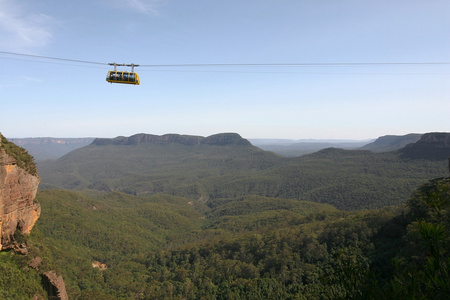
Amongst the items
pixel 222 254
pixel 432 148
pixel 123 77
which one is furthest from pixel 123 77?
pixel 432 148

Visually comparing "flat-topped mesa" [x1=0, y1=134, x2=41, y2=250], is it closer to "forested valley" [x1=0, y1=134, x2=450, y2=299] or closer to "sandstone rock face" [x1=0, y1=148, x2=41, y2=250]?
"sandstone rock face" [x1=0, y1=148, x2=41, y2=250]

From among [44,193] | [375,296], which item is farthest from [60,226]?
[375,296]

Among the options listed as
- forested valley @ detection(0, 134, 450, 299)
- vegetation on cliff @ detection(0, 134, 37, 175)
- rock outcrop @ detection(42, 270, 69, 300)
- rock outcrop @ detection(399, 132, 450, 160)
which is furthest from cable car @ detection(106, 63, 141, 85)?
rock outcrop @ detection(399, 132, 450, 160)

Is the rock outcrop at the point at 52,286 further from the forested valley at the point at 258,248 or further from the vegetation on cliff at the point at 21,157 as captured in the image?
the vegetation on cliff at the point at 21,157

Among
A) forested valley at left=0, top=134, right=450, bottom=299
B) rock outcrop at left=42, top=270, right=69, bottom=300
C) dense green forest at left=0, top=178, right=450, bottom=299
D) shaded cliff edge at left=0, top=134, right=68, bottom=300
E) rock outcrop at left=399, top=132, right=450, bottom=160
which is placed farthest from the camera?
rock outcrop at left=399, top=132, right=450, bottom=160

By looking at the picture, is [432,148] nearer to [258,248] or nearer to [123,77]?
[258,248]

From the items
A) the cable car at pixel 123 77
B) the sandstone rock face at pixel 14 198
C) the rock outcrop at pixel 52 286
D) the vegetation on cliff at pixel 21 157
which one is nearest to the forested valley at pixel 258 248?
the rock outcrop at pixel 52 286
